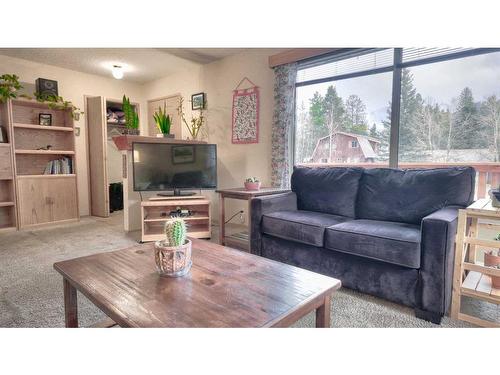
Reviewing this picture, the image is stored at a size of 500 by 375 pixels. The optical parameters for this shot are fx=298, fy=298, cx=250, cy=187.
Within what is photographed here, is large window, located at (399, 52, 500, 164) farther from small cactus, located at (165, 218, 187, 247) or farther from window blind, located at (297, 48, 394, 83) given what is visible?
small cactus, located at (165, 218, 187, 247)

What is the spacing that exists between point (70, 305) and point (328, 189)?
198cm

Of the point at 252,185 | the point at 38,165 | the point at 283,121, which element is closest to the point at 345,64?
the point at 283,121

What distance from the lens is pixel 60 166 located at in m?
4.18

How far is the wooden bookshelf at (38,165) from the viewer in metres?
3.77

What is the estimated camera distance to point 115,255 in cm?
150

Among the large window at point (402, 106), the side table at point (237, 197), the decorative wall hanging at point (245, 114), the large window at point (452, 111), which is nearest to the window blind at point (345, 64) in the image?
the large window at point (402, 106)

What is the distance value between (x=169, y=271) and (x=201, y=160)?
7.75ft

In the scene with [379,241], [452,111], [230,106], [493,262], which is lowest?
[493,262]

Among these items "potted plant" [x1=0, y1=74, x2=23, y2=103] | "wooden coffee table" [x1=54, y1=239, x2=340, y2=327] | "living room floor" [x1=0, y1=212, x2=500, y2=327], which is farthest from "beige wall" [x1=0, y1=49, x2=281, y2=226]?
"wooden coffee table" [x1=54, y1=239, x2=340, y2=327]

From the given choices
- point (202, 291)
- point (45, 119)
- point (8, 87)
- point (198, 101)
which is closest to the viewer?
point (202, 291)

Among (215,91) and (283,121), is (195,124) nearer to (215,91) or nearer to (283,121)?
(215,91)

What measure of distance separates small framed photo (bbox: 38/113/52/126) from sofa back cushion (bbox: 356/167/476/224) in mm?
4194
